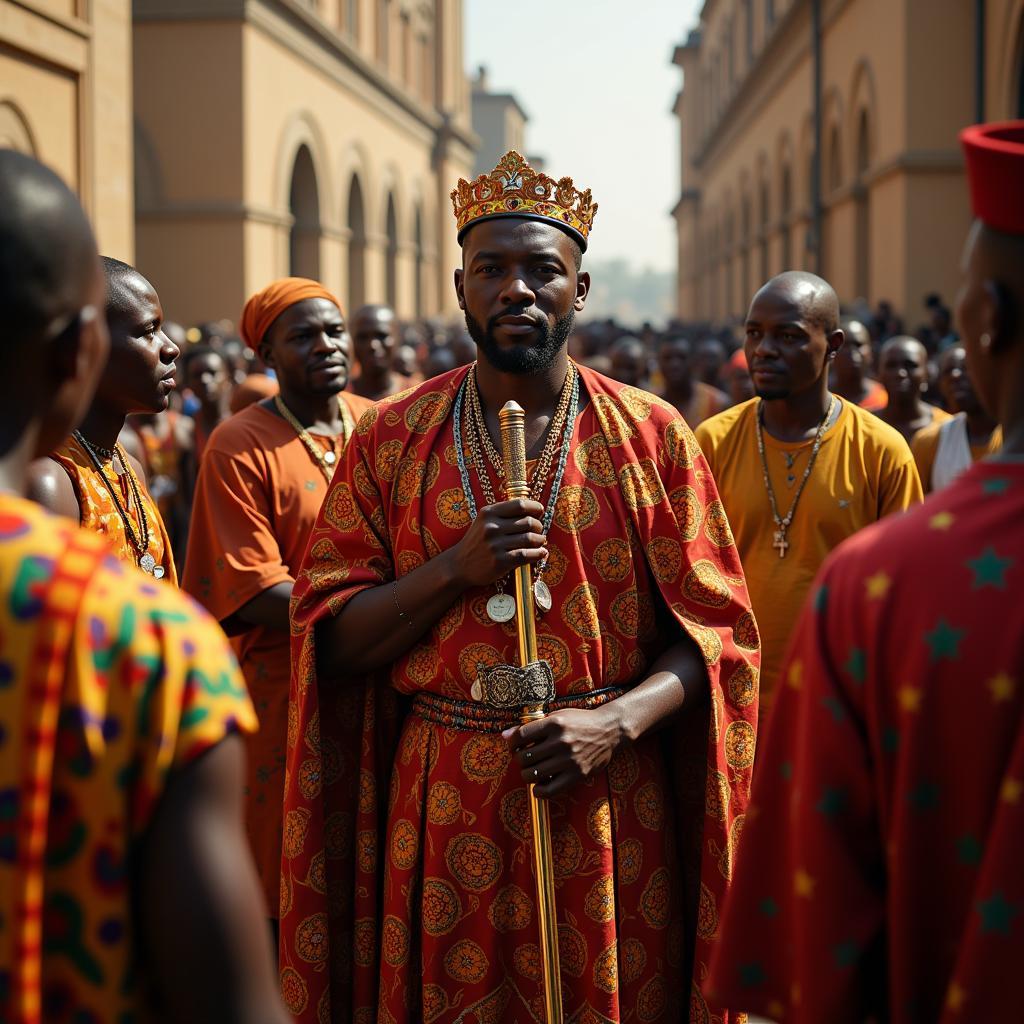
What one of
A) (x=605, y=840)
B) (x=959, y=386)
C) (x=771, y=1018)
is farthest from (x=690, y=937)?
(x=959, y=386)

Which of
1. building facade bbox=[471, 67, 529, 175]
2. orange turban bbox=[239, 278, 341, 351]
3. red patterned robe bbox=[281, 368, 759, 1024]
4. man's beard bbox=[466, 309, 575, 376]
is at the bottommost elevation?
red patterned robe bbox=[281, 368, 759, 1024]

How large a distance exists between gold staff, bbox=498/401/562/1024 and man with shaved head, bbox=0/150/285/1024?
4.83ft

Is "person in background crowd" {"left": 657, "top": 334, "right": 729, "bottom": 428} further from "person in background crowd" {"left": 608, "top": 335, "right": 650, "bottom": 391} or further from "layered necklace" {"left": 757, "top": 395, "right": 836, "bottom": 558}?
"layered necklace" {"left": 757, "top": 395, "right": 836, "bottom": 558}

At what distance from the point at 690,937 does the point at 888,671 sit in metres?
1.76

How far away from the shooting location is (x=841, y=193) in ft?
77.7

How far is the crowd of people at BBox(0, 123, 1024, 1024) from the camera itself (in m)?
1.58

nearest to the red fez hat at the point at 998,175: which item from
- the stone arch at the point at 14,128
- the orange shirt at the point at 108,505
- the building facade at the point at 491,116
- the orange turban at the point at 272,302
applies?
the orange shirt at the point at 108,505

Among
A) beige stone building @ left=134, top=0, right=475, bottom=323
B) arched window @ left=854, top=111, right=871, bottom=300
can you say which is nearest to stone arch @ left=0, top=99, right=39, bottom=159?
beige stone building @ left=134, top=0, right=475, bottom=323

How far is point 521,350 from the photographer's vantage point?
333 centimetres

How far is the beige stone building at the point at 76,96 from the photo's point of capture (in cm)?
1345

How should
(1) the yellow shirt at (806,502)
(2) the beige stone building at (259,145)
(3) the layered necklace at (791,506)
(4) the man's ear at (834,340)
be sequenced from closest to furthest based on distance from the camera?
1. (1) the yellow shirt at (806,502)
2. (3) the layered necklace at (791,506)
3. (4) the man's ear at (834,340)
4. (2) the beige stone building at (259,145)

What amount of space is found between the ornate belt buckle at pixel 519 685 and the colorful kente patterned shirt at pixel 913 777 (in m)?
1.18

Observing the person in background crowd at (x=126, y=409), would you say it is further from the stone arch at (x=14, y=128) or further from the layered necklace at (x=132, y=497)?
the stone arch at (x=14, y=128)

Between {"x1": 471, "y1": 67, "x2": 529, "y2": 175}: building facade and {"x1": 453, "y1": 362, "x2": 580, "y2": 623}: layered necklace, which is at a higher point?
{"x1": 471, "y1": 67, "x2": 529, "y2": 175}: building facade
